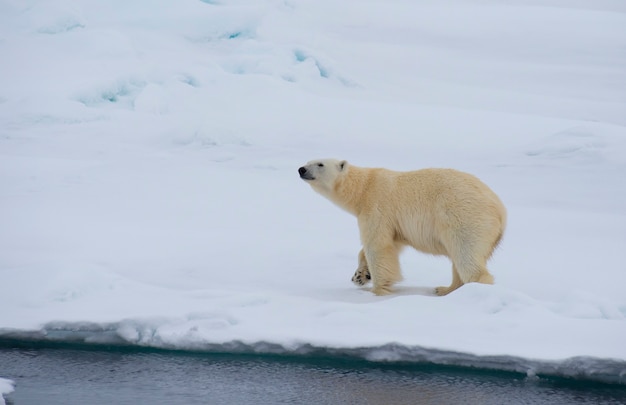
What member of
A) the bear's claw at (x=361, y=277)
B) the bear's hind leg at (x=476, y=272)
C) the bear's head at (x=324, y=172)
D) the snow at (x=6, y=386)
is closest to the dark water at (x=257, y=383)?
the snow at (x=6, y=386)

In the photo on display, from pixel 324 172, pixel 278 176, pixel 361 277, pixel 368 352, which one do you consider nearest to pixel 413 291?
pixel 361 277

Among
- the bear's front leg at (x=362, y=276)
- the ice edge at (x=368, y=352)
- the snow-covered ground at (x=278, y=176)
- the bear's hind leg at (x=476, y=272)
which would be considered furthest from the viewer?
the bear's front leg at (x=362, y=276)

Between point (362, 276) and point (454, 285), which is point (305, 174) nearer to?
point (362, 276)

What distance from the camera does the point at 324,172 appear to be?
5867 millimetres

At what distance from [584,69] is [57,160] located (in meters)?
17.0

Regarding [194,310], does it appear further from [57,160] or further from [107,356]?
[57,160]

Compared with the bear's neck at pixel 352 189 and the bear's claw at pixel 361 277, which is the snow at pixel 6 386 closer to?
the bear's claw at pixel 361 277

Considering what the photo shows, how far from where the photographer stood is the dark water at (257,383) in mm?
3883

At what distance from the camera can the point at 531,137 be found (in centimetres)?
1334

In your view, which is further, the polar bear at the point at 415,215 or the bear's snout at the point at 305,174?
the bear's snout at the point at 305,174

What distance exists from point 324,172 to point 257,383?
2.13 metres

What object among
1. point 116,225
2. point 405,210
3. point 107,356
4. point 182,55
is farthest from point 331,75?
point 107,356

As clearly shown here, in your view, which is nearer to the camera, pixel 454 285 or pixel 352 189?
pixel 454 285

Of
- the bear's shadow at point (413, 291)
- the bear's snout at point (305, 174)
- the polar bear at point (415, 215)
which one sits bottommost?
the bear's shadow at point (413, 291)
